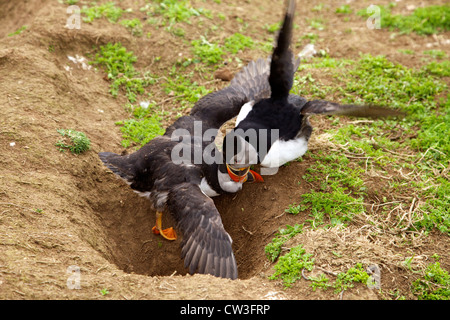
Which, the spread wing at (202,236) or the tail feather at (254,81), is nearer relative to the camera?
the spread wing at (202,236)

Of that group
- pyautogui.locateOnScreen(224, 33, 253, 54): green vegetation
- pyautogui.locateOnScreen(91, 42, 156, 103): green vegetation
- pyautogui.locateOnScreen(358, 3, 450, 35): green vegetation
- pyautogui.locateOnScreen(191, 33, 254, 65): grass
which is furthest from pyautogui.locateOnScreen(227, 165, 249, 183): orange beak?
pyautogui.locateOnScreen(358, 3, 450, 35): green vegetation

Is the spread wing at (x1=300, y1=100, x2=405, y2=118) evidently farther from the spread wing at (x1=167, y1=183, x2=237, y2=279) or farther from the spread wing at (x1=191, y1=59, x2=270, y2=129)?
the spread wing at (x1=167, y1=183, x2=237, y2=279)

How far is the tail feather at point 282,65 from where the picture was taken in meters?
4.43

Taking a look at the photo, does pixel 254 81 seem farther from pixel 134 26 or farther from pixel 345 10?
pixel 345 10

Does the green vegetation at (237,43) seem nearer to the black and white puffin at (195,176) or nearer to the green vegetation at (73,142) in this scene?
the black and white puffin at (195,176)

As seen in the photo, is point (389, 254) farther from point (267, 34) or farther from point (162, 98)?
point (267, 34)

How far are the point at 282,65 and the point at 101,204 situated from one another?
8.00 feet

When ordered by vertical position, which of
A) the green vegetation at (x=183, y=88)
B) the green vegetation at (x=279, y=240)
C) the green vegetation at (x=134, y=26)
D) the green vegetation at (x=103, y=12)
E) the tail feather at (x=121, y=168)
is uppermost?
the green vegetation at (x=103, y=12)

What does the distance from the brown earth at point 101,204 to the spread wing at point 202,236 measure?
0.60 ft

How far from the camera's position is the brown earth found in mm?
3252

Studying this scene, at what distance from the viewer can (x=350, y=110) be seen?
12.9ft

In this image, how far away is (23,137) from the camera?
14.6 feet

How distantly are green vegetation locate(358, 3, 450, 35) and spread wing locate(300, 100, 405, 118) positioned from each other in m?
3.86

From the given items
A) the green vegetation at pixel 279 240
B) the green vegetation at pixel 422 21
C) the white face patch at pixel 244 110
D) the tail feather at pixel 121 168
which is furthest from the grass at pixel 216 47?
the green vegetation at pixel 279 240
